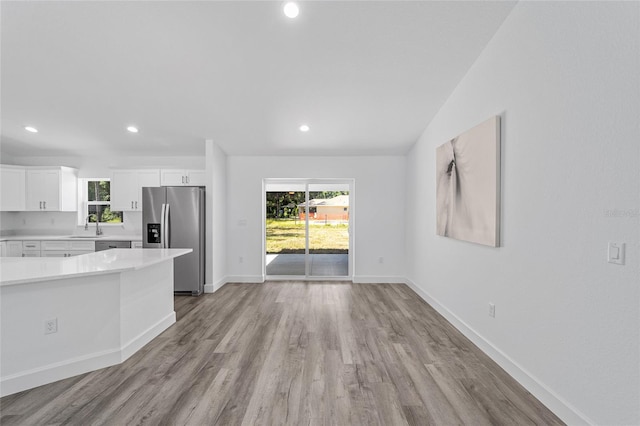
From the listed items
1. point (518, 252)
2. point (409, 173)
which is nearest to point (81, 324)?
point (518, 252)

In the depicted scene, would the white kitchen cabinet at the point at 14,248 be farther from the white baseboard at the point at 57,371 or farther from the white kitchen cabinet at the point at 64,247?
the white baseboard at the point at 57,371

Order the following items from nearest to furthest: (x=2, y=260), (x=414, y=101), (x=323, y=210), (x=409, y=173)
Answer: (x=2, y=260) → (x=414, y=101) → (x=409, y=173) → (x=323, y=210)

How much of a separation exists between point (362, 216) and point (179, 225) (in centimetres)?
312

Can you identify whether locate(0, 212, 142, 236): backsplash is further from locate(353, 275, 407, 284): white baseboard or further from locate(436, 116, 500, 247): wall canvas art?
locate(436, 116, 500, 247): wall canvas art

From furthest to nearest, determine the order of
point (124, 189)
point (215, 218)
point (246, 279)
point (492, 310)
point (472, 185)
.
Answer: point (246, 279) → point (124, 189) → point (215, 218) → point (472, 185) → point (492, 310)

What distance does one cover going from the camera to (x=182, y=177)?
531 cm

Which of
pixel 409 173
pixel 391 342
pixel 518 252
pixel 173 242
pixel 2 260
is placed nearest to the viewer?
pixel 518 252

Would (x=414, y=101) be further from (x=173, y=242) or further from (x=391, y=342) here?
(x=173, y=242)

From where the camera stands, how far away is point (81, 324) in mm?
2406

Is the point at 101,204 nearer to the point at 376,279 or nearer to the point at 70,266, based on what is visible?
the point at 70,266

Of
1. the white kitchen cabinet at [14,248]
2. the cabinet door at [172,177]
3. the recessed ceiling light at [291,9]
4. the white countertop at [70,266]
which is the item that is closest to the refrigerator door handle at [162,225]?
the cabinet door at [172,177]

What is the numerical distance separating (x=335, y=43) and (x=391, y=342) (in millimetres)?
2962

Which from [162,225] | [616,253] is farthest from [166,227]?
[616,253]

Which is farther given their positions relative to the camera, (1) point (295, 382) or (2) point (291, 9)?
(2) point (291, 9)
